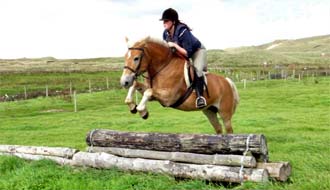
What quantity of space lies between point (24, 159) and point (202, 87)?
569 centimetres

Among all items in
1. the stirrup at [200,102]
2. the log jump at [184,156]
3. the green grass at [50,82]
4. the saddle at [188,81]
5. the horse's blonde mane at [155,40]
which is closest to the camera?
the log jump at [184,156]

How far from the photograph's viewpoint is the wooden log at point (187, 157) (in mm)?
8590

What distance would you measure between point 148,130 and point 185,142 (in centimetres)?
1188

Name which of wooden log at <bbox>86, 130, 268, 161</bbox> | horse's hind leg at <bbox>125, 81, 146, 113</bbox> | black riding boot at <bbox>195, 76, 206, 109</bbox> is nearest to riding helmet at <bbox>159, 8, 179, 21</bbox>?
black riding boot at <bbox>195, 76, 206, 109</bbox>

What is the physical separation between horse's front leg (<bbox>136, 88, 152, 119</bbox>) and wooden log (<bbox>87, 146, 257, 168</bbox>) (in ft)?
4.06

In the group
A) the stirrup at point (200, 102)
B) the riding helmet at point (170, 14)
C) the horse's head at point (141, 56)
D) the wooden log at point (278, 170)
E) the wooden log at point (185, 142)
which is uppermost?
the riding helmet at point (170, 14)

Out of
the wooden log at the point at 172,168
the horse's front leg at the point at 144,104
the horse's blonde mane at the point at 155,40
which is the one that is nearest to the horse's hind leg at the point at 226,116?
the wooden log at the point at 172,168

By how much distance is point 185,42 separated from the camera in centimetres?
992

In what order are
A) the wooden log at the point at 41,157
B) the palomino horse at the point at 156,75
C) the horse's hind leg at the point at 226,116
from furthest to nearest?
the wooden log at the point at 41,157 → the horse's hind leg at the point at 226,116 → the palomino horse at the point at 156,75

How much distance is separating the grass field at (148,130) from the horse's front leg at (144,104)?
1353mm

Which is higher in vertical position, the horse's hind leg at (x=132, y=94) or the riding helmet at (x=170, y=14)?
the riding helmet at (x=170, y=14)

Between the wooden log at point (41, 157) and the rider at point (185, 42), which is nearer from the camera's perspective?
the rider at point (185, 42)

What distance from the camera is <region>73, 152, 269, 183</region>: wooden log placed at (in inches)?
328

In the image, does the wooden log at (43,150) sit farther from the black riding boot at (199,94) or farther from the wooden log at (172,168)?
the black riding boot at (199,94)
